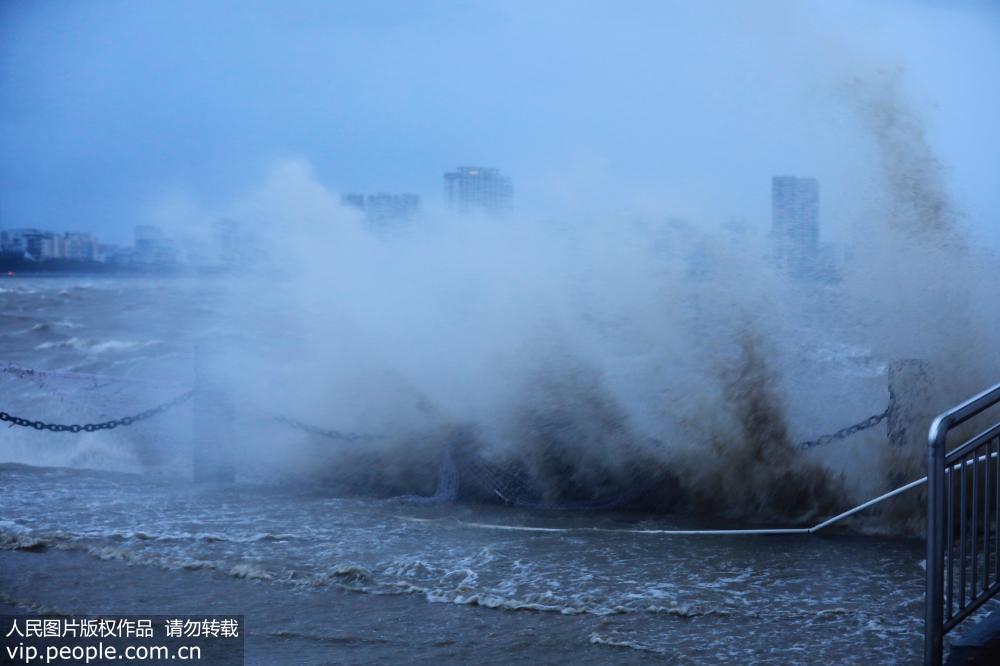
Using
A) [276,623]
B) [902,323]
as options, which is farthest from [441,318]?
[276,623]

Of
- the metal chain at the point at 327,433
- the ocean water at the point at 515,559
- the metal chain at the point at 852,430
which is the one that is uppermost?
the metal chain at the point at 852,430

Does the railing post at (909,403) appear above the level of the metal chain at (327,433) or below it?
above

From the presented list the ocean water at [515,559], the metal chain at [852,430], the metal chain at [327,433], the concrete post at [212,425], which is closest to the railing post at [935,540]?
the ocean water at [515,559]

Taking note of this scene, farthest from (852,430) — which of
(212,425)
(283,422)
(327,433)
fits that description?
(212,425)

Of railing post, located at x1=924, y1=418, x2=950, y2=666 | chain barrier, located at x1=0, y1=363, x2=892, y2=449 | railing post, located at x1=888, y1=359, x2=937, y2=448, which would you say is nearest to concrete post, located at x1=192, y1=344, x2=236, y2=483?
chain barrier, located at x1=0, y1=363, x2=892, y2=449

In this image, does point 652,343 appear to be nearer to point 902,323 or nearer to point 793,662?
point 902,323

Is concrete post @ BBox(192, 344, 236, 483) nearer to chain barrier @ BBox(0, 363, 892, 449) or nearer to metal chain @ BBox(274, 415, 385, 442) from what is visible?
chain barrier @ BBox(0, 363, 892, 449)

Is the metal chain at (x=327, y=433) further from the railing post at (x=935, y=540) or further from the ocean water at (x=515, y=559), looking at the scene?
the railing post at (x=935, y=540)
